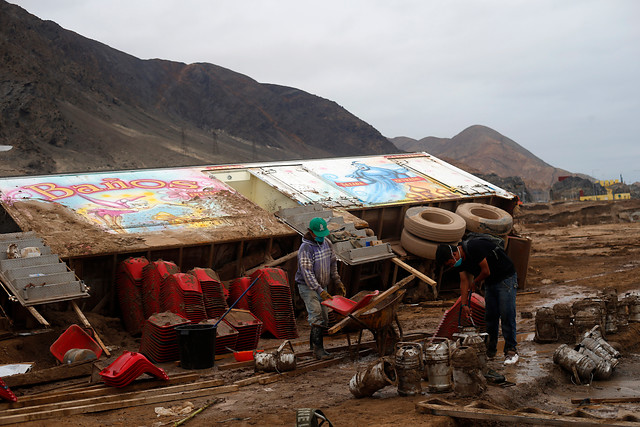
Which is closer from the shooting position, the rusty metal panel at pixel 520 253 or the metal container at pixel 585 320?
the metal container at pixel 585 320

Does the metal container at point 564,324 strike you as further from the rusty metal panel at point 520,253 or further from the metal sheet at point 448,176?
the metal sheet at point 448,176

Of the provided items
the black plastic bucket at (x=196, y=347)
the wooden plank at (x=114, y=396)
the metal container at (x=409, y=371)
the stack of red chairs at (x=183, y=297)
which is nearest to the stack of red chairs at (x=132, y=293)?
the stack of red chairs at (x=183, y=297)

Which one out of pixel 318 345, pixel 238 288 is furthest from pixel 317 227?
pixel 238 288

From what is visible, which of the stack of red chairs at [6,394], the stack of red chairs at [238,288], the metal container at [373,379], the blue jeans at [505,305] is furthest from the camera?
the stack of red chairs at [238,288]

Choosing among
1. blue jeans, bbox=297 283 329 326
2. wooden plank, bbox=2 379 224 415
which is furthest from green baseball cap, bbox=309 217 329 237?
wooden plank, bbox=2 379 224 415

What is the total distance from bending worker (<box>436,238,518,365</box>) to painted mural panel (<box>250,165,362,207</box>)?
907 centimetres

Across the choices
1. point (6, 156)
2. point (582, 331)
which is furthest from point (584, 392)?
point (6, 156)

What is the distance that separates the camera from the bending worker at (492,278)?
27.8 ft

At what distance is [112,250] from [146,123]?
60.6 meters

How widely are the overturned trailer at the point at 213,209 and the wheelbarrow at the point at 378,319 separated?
4.80 meters

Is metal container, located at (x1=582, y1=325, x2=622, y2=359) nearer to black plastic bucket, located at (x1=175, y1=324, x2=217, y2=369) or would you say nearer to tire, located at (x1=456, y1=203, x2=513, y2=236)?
black plastic bucket, located at (x1=175, y1=324, x2=217, y2=369)

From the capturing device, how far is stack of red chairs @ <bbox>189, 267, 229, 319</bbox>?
12070 mm

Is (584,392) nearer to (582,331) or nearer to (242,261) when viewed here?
(582,331)

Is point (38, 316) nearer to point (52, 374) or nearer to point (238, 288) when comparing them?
point (52, 374)
